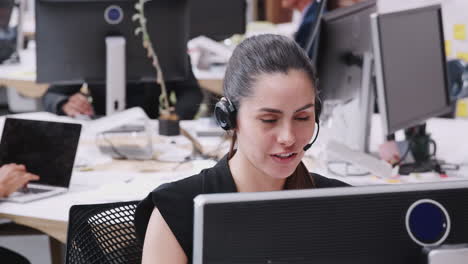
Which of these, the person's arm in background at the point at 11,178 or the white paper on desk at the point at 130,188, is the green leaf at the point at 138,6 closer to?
the white paper on desk at the point at 130,188

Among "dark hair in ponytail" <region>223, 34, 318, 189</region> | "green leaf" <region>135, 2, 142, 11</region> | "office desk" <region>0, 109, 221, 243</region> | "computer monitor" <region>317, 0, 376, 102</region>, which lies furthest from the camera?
"green leaf" <region>135, 2, 142, 11</region>

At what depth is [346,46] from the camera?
2.50 meters

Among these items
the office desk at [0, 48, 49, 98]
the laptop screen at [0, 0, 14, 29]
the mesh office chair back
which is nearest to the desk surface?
the mesh office chair back

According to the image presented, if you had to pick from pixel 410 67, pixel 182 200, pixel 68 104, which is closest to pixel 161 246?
pixel 182 200

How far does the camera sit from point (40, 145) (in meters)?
2.00

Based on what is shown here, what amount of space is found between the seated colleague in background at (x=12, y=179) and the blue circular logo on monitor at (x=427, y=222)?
1498 mm

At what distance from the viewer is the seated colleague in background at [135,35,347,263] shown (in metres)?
1.07

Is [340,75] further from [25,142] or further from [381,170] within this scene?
[25,142]

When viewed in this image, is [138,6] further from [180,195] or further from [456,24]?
[456,24]

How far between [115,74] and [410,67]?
110 cm

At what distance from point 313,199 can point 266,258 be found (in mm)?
71

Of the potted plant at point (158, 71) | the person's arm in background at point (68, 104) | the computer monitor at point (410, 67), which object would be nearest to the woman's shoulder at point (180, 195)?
the computer monitor at point (410, 67)

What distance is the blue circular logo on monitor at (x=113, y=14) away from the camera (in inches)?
102

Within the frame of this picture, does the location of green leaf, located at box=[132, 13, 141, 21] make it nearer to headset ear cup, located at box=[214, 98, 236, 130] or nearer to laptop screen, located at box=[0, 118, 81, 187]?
laptop screen, located at box=[0, 118, 81, 187]
